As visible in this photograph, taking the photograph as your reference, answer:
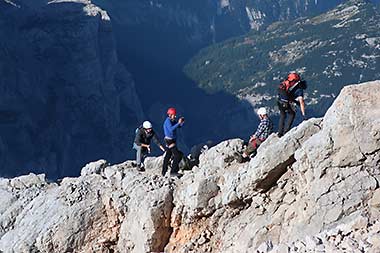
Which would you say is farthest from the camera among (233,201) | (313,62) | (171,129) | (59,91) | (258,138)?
(313,62)

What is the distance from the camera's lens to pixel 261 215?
18.8 m

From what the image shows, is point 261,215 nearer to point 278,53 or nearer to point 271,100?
point 271,100

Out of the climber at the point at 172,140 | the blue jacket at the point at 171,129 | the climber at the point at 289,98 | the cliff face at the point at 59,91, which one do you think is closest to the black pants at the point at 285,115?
the climber at the point at 289,98

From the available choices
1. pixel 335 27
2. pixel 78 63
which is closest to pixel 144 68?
pixel 335 27

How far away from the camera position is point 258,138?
73.2ft

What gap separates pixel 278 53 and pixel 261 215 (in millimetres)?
171764

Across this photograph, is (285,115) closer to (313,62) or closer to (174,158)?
(174,158)

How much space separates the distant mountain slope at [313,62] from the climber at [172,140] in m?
123

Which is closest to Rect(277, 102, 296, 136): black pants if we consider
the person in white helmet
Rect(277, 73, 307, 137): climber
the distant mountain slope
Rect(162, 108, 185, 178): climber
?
Rect(277, 73, 307, 137): climber

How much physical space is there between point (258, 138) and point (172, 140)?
9.65 feet

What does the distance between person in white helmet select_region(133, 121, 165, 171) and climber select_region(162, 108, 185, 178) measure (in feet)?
4.87

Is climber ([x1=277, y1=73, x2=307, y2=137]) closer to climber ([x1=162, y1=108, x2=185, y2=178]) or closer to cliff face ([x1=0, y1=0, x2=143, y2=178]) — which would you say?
climber ([x1=162, y1=108, x2=185, y2=178])

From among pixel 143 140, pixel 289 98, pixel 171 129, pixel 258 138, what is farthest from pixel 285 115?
pixel 143 140

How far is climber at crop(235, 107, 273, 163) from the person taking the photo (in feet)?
72.0
